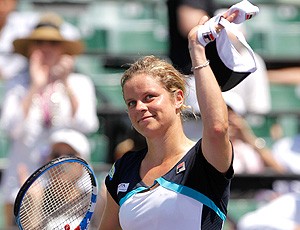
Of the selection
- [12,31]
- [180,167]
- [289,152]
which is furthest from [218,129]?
[12,31]

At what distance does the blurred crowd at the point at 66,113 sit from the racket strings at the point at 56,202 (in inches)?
82.4

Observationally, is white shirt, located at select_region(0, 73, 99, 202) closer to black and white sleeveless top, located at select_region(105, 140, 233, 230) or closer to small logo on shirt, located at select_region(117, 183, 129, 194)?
small logo on shirt, located at select_region(117, 183, 129, 194)

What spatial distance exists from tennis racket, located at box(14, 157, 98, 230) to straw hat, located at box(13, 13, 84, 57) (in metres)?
3.03

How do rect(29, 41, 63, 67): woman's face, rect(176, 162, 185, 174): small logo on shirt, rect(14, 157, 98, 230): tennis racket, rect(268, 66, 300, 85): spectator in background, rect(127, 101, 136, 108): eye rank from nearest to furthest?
rect(176, 162, 185, 174): small logo on shirt, rect(127, 101, 136, 108): eye, rect(14, 157, 98, 230): tennis racket, rect(29, 41, 63, 67): woman's face, rect(268, 66, 300, 85): spectator in background

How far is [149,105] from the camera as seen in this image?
3.37 m

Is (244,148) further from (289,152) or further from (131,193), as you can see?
(131,193)

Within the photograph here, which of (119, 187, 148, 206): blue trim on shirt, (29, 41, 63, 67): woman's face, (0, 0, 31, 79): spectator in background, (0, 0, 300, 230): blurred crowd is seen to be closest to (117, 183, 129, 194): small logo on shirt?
(119, 187, 148, 206): blue trim on shirt

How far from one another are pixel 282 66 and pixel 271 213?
2.66m

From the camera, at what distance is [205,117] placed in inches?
124

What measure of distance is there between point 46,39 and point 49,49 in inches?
3.2

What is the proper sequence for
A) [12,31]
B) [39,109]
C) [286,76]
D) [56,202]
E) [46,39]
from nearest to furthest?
1. [56,202]
2. [39,109]
3. [46,39]
4. [12,31]
5. [286,76]

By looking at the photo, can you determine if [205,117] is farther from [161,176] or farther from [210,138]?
[161,176]

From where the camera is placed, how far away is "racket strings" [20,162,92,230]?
3684 mm

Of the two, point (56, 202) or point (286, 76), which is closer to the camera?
point (56, 202)
